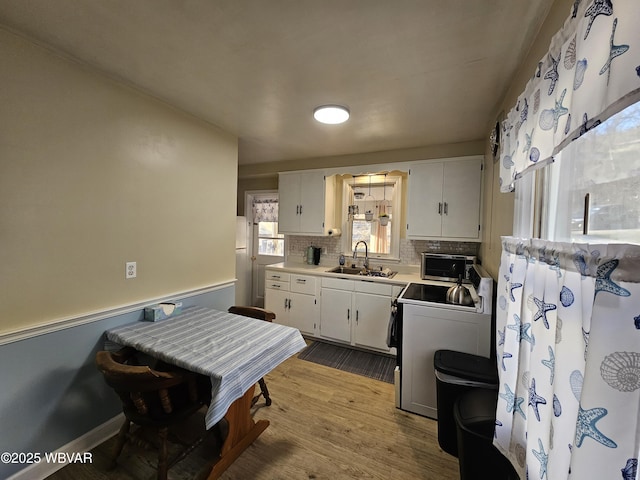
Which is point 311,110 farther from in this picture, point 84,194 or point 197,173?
point 84,194

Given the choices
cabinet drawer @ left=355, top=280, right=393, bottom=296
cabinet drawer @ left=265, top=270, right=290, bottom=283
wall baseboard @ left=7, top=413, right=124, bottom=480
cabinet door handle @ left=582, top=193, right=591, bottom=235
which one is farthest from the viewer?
cabinet drawer @ left=265, top=270, right=290, bottom=283

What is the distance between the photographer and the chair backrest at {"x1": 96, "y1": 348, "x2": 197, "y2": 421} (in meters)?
1.33

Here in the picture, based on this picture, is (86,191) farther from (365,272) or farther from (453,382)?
(365,272)

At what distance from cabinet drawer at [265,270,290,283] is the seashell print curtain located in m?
2.71

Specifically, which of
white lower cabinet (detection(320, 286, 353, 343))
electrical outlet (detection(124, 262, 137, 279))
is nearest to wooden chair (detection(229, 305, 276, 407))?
electrical outlet (detection(124, 262, 137, 279))

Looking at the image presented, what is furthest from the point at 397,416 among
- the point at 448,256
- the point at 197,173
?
the point at 197,173

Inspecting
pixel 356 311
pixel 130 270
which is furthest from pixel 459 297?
pixel 130 270

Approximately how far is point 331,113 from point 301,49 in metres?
0.73

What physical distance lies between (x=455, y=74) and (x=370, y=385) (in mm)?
2608

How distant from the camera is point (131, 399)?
147 centimetres

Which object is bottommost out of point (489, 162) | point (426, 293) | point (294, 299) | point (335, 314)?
point (335, 314)

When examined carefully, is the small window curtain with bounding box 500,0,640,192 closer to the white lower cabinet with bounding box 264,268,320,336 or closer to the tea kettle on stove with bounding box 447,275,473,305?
the tea kettle on stove with bounding box 447,275,473,305

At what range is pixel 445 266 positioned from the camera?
3.04 m

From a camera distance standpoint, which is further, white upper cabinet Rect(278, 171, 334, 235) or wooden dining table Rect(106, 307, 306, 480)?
white upper cabinet Rect(278, 171, 334, 235)
